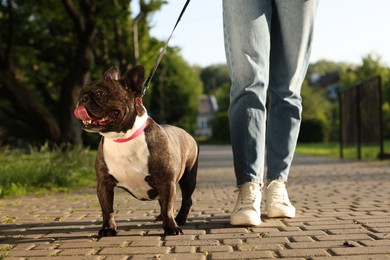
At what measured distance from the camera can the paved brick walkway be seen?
118 inches

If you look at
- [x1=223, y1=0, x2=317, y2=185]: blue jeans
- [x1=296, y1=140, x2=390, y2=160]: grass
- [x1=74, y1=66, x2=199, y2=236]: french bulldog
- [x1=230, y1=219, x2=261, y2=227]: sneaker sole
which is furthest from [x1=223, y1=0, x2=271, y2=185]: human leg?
[x1=296, y1=140, x2=390, y2=160]: grass

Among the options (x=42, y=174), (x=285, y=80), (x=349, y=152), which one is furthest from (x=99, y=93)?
(x=349, y=152)

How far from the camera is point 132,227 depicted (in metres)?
3.98

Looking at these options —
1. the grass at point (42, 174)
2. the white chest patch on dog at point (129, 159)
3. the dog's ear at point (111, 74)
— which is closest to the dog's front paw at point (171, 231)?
the white chest patch on dog at point (129, 159)

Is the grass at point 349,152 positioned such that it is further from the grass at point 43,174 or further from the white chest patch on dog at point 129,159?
the white chest patch on dog at point 129,159

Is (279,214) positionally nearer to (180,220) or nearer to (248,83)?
(180,220)

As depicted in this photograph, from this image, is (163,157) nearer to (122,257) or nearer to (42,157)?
(122,257)

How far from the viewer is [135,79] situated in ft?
11.1

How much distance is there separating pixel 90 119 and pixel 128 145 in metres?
0.32

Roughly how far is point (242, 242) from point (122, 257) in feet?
2.45

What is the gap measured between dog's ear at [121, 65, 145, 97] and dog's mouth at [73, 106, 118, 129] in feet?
0.82

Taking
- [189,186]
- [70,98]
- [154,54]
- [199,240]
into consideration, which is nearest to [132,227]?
[189,186]

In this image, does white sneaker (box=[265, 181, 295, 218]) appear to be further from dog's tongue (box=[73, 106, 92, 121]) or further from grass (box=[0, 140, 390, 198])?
grass (box=[0, 140, 390, 198])

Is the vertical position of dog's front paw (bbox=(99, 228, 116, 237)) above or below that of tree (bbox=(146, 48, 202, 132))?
below
